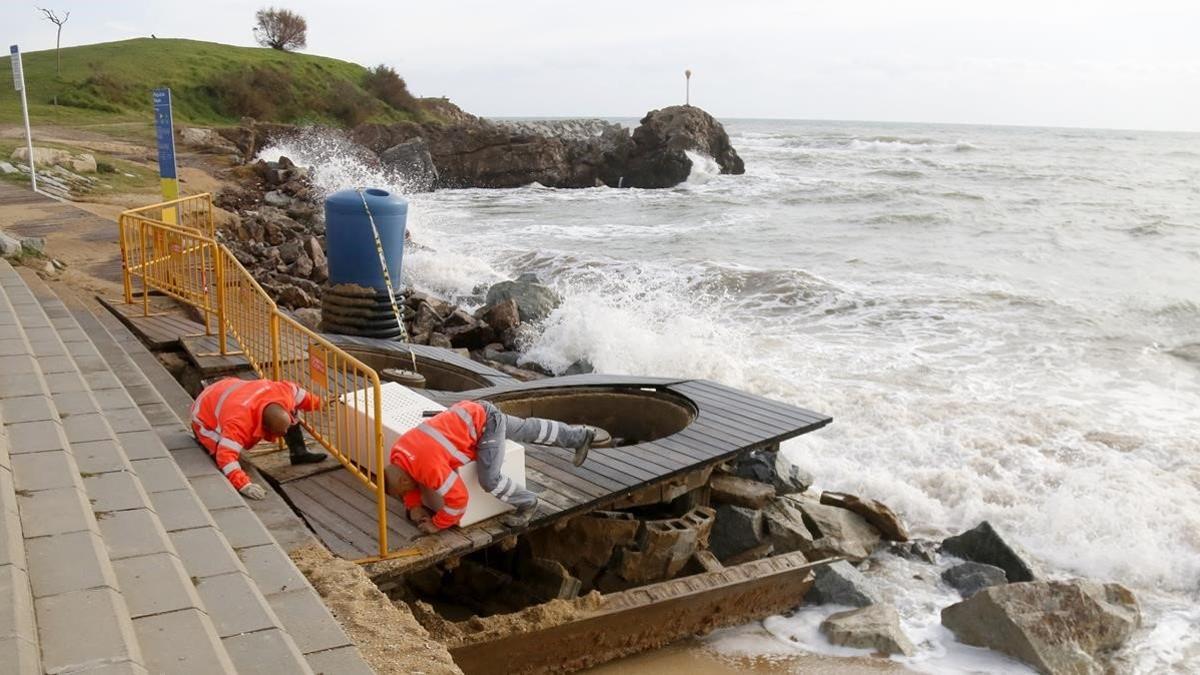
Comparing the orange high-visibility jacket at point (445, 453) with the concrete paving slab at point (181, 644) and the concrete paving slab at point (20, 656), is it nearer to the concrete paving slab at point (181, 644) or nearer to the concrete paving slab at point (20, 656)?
the concrete paving slab at point (181, 644)

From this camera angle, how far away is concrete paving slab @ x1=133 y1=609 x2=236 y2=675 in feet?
10.2

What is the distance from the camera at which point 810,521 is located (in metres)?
7.90

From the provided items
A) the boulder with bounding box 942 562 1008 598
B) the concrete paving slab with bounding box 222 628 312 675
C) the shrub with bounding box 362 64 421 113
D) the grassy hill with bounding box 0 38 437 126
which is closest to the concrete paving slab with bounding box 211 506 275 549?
the concrete paving slab with bounding box 222 628 312 675

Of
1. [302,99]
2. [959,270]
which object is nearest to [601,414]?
[959,270]

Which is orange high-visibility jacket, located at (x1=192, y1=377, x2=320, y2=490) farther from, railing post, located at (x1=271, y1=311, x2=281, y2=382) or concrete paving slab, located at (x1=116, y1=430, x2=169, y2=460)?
railing post, located at (x1=271, y1=311, x2=281, y2=382)

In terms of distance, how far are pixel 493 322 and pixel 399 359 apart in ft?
13.2

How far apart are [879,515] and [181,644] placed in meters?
6.28

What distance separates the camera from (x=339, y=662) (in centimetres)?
367

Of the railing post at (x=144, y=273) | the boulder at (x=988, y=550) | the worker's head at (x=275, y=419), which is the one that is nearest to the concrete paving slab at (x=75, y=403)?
the worker's head at (x=275, y=419)

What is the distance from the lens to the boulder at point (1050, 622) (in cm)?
617

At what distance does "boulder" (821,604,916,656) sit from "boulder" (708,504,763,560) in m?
0.99

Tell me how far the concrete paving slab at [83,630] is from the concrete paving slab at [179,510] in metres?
1.25

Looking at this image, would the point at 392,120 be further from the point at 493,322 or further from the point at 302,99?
the point at 493,322

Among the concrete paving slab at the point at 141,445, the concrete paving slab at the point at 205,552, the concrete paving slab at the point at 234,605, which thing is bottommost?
the concrete paving slab at the point at 234,605
